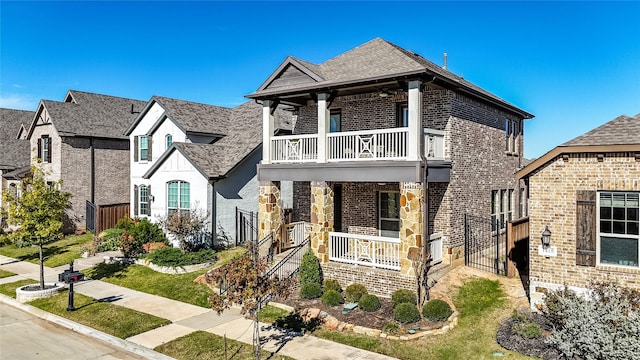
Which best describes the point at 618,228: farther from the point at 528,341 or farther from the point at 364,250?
the point at 364,250

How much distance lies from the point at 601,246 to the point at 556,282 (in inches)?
56.4

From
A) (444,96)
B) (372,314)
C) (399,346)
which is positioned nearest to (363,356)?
(399,346)

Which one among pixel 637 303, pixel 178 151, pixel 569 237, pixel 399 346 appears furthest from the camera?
pixel 178 151

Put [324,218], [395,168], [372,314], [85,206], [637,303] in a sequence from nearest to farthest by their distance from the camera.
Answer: [637,303]
[372,314]
[395,168]
[324,218]
[85,206]

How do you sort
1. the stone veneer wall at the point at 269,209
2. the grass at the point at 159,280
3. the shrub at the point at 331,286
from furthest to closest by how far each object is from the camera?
the stone veneer wall at the point at 269,209 → the grass at the point at 159,280 → the shrub at the point at 331,286

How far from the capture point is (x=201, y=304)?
14930 mm

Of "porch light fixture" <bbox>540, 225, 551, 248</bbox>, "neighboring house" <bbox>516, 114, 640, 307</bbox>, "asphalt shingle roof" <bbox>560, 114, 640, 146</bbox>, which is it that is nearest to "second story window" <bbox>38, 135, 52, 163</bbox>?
"neighboring house" <bbox>516, 114, 640, 307</bbox>

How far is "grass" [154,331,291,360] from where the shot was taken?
35.0ft

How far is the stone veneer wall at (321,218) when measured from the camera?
16500mm

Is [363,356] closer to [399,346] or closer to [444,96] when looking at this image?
[399,346]

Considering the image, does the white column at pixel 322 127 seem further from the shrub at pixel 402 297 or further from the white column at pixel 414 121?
the shrub at pixel 402 297

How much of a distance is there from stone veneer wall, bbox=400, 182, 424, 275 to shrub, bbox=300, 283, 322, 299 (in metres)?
2.76

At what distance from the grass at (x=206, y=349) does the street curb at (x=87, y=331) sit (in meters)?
0.23

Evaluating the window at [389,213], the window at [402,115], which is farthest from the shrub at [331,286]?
the window at [402,115]
